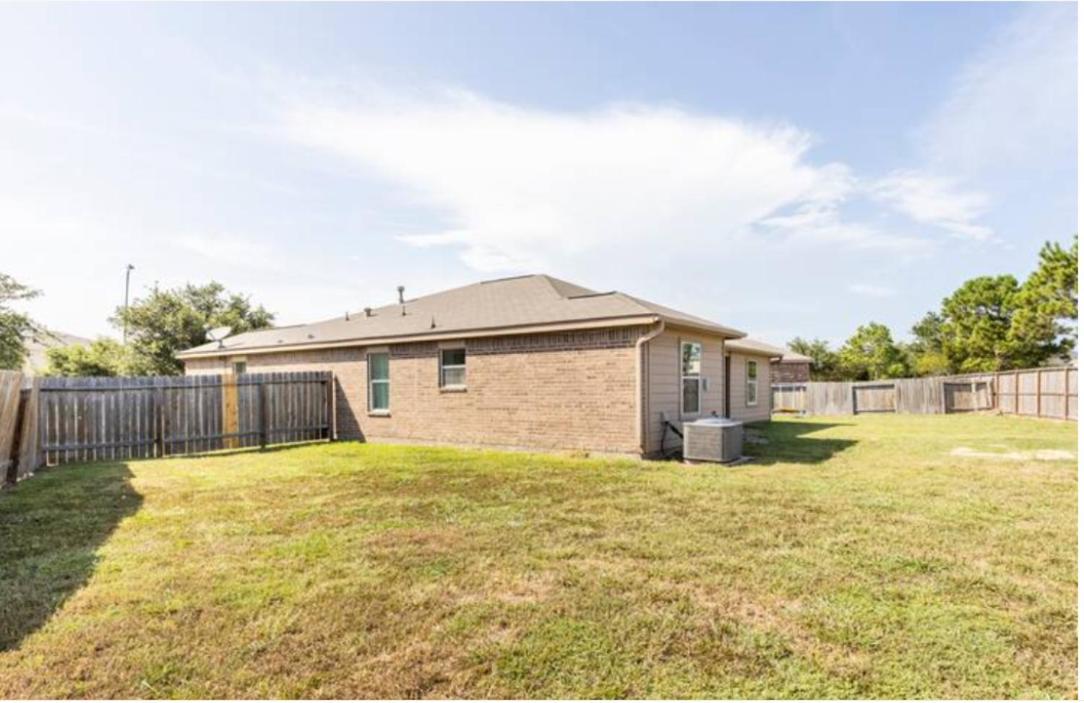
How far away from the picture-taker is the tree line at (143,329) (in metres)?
25.7

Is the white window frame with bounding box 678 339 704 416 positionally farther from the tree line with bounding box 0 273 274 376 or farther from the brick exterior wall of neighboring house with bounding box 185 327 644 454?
the tree line with bounding box 0 273 274 376

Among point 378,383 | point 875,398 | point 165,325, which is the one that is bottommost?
point 875,398

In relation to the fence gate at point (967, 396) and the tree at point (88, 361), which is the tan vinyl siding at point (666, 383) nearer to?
the fence gate at point (967, 396)

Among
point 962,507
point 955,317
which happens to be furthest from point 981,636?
point 955,317

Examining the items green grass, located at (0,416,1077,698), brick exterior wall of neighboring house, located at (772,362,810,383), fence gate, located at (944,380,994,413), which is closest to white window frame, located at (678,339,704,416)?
green grass, located at (0,416,1077,698)

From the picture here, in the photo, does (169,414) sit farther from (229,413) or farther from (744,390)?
(744,390)

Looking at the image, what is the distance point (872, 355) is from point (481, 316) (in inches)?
1779

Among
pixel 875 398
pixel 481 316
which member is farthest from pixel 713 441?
pixel 875 398

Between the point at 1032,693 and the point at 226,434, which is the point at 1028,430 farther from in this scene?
the point at 226,434

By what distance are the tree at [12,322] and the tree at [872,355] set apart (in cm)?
5285

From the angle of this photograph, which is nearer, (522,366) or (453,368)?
(522,366)

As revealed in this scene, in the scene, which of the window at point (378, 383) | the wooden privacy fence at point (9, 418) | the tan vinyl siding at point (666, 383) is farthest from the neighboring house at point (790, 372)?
the wooden privacy fence at point (9, 418)

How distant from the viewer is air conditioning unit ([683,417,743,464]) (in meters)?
9.71

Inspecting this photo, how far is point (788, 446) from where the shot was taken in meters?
12.3
